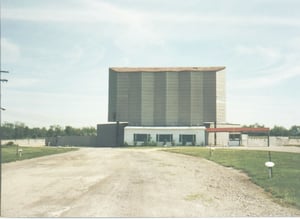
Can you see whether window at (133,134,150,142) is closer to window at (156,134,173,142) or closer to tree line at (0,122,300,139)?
window at (156,134,173,142)

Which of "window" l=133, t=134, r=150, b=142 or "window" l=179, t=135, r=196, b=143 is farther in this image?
"window" l=133, t=134, r=150, b=142

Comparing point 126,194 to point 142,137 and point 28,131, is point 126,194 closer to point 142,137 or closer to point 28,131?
point 28,131

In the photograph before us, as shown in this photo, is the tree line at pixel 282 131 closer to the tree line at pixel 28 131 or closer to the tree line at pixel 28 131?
the tree line at pixel 28 131

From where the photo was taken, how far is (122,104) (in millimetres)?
→ 54000

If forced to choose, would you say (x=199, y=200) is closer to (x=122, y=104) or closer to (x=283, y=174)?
(x=283, y=174)

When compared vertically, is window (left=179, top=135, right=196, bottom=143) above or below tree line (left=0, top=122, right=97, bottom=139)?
below

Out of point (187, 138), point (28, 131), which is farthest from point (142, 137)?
point (28, 131)

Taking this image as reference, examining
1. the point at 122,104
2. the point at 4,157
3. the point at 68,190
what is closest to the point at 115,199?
the point at 68,190

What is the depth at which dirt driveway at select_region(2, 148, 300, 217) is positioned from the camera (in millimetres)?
12121

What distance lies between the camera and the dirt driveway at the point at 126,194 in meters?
12.1

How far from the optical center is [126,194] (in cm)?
1477

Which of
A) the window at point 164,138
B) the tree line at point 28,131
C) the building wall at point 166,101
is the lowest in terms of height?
the window at point 164,138

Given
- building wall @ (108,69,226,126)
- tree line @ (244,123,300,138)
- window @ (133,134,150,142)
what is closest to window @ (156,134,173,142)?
window @ (133,134,150,142)

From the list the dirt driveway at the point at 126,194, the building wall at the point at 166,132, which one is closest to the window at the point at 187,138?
the building wall at the point at 166,132
